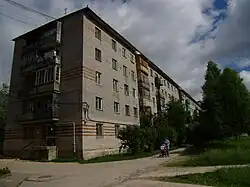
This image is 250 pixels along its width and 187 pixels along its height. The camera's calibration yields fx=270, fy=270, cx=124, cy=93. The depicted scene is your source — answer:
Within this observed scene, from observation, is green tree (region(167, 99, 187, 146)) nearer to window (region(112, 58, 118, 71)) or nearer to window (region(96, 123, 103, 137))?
window (region(112, 58, 118, 71))

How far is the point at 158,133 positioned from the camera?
31578mm

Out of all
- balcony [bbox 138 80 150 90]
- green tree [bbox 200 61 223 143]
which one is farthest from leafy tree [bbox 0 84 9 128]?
green tree [bbox 200 61 223 143]

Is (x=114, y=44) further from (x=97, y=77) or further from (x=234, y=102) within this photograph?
(x=234, y=102)

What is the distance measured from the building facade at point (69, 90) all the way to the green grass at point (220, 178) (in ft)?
47.1

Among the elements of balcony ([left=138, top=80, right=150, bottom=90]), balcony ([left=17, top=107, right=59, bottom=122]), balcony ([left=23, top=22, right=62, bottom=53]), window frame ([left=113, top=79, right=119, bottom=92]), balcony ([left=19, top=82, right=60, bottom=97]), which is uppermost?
balcony ([left=23, top=22, right=62, bottom=53])

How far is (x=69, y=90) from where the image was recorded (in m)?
26.0

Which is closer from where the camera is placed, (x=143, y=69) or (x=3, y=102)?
(x=143, y=69)

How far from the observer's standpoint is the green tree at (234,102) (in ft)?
88.9

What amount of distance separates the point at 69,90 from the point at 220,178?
1846cm

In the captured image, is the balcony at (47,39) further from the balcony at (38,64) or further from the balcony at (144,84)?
the balcony at (144,84)

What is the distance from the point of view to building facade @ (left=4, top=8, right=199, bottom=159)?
82.5ft

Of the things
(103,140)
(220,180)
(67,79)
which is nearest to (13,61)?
(67,79)

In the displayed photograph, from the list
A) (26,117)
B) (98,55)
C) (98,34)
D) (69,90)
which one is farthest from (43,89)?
(98,34)

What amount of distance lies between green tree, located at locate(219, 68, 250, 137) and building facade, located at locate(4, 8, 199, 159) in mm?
11485
